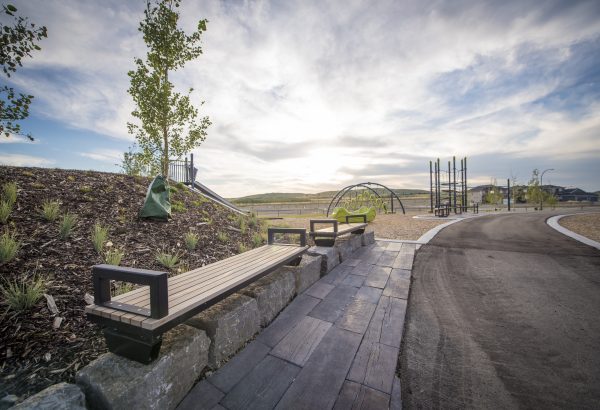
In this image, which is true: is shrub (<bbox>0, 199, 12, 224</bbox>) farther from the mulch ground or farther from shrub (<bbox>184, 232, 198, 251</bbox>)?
shrub (<bbox>184, 232, 198, 251</bbox>)

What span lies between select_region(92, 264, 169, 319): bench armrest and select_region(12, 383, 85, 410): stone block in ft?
1.40

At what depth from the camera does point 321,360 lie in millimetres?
2092

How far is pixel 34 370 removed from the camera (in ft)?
5.55

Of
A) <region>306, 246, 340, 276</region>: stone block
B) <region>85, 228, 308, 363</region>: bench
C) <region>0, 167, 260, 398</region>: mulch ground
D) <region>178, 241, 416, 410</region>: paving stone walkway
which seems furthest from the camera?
<region>306, 246, 340, 276</region>: stone block

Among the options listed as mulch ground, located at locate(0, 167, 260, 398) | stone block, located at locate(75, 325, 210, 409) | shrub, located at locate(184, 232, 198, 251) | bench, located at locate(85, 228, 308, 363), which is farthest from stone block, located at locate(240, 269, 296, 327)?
shrub, located at locate(184, 232, 198, 251)

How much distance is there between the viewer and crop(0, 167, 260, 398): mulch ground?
1.80 m

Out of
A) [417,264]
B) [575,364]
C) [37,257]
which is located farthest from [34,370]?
[417,264]

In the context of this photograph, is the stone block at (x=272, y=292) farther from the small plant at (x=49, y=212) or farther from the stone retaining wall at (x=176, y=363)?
the small plant at (x=49, y=212)

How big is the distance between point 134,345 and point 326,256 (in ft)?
9.90

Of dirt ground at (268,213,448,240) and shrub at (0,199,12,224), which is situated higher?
shrub at (0,199,12,224)

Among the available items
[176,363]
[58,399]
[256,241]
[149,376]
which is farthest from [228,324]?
[256,241]

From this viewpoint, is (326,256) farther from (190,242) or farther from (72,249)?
(72,249)

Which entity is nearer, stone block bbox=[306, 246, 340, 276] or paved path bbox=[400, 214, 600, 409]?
paved path bbox=[400, 214, 600, 409]

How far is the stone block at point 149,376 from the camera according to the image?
1324 mm
